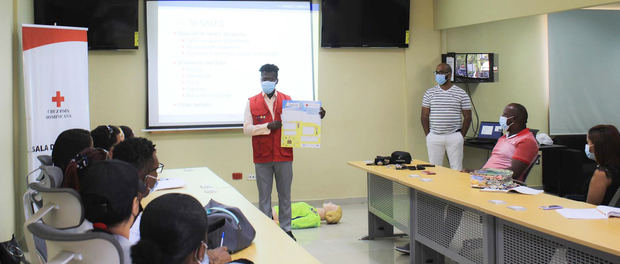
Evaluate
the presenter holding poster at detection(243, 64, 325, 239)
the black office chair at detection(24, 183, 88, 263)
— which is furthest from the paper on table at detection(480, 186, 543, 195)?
the black office chair at detection(24, 183, 88, 263)

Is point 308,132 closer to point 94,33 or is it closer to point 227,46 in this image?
point 227,46

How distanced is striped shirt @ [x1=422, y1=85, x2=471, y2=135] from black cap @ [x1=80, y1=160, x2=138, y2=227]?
15.9 ft

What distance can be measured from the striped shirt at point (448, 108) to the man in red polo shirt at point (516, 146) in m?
1.90

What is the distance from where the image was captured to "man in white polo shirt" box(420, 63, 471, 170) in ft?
19.8

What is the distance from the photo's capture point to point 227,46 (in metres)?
6.36

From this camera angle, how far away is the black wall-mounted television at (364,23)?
21.7 feet

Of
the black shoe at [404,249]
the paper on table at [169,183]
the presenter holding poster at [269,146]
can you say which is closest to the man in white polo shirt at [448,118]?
the black shoe at [404,249]

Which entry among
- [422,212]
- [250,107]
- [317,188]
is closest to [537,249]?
[422,212]

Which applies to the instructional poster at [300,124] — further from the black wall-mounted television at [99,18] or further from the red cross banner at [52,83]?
the black wall-mounted television at [99,18]

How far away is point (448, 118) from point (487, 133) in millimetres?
1208

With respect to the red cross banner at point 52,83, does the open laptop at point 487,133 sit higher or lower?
lower

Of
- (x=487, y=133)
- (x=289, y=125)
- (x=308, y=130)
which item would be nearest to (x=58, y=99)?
(x=289, y=125)

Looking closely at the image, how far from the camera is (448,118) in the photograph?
6.06 metres

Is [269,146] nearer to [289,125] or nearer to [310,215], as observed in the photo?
[289,125]
